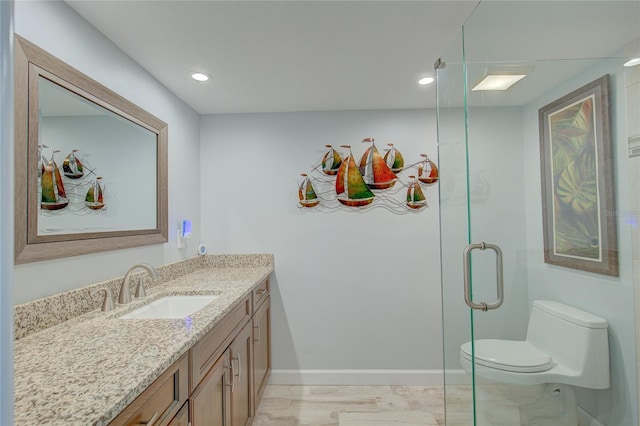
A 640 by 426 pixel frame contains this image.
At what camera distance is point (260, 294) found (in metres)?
2.30

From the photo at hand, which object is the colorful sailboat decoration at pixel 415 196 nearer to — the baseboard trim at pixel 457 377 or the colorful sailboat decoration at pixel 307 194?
the colorful sailboat decoration at pixel 307 194

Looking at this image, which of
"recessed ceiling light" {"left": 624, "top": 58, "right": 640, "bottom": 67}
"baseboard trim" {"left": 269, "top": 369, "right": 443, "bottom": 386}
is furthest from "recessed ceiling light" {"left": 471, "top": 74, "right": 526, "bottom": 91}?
"baseboard trim" {"left": 269, "top": 369, "right": 443, "bottom": 386}

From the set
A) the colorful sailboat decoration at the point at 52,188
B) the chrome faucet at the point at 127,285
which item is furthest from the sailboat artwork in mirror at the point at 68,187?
the chrome faucet at the point at 127,285

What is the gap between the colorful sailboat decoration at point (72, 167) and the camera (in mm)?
1339

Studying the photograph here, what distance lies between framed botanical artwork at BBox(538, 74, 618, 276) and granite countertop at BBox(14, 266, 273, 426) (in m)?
1.57

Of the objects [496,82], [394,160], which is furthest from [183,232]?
[496,82]

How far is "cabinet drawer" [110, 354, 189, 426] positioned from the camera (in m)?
0.80

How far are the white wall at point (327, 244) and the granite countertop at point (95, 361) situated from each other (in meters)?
1.20

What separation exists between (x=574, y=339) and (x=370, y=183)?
1668 mm

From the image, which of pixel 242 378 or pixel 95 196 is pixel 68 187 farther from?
pixel 242 378

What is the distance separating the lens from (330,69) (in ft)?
6.39

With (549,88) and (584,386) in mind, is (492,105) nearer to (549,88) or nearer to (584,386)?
(549,88)

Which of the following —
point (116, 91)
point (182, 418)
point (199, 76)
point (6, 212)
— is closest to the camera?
point (6, 212)

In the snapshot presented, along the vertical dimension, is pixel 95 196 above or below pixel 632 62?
below
